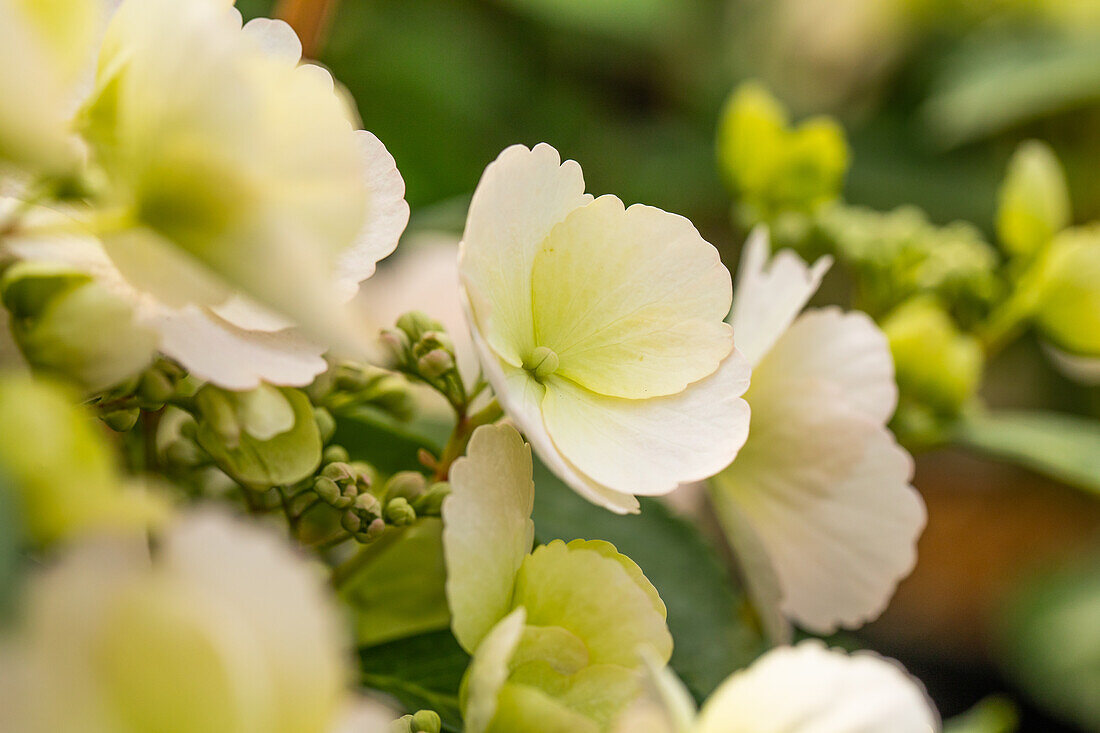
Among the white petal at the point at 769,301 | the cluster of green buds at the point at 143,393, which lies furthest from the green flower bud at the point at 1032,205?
the cluster of green buds at the point at 143,393

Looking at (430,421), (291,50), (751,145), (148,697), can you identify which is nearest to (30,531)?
(148,697)

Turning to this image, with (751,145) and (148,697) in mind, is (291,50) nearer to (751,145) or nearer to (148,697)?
(148,697)

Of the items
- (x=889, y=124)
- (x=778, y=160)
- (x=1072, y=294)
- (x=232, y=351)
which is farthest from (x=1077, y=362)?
(x=889, y=124)

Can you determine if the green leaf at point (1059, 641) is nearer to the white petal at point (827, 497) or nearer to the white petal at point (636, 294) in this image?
the white petal at point (827, 497)

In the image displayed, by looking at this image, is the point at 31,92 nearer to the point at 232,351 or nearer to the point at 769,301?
the point at 232,351

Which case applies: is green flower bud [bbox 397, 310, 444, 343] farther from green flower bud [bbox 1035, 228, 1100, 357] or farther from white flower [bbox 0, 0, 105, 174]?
green flower bud [bbox 1035, 228, 1100, 357]
